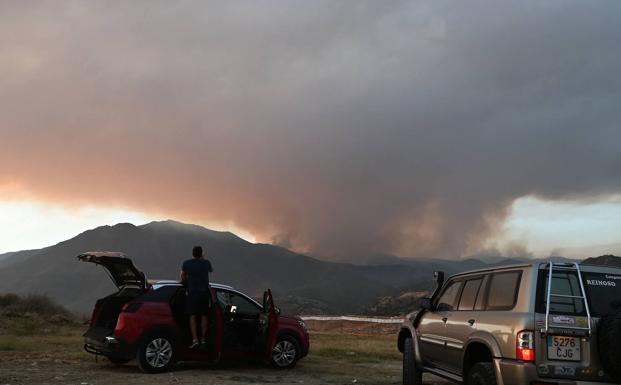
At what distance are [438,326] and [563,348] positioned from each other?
283 cm

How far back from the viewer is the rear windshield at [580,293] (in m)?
6.71

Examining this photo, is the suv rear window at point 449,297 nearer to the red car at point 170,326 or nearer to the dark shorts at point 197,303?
the red car at point 170,326

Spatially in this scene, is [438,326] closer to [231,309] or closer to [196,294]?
[196,294]

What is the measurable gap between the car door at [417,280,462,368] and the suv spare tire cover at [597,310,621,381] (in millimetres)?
2661

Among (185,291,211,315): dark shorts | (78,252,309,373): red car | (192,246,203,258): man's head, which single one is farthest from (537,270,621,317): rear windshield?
(192,246,203,258): man's head

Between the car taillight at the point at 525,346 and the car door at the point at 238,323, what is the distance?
22.6ft

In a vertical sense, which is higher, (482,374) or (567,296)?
(567,296)

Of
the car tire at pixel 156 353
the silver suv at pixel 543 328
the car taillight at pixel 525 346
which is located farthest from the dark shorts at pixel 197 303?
the car taillight at pixel 525 346

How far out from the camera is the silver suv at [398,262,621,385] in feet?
21.3

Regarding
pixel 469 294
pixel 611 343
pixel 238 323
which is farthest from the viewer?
pixel 238 323

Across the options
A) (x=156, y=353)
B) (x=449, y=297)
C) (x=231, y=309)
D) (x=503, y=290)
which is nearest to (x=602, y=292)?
(x=503, y=290)

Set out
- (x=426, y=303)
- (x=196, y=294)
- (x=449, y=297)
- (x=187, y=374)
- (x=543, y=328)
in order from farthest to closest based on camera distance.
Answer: (x=196, y=294) → (x=187, y=374) → (x=426, y=303) → (x=449, y=297) → (x=543, y=328)

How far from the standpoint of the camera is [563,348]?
654 cm

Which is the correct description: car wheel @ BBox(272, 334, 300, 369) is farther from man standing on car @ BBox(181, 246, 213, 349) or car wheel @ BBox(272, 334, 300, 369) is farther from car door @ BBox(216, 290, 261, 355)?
man standing on car @ BBox(181, 246, 213, 349)
